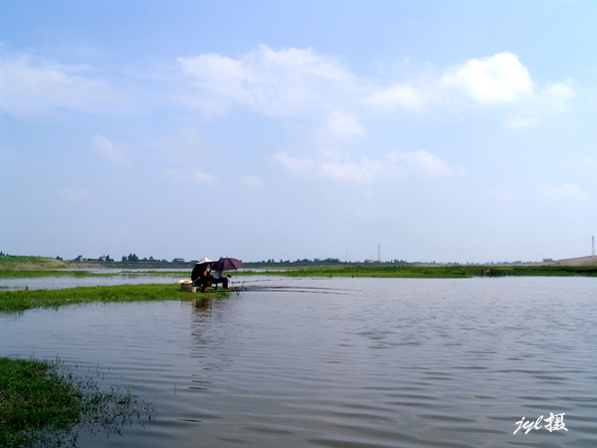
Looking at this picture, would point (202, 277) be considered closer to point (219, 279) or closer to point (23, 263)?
point (219, 279)

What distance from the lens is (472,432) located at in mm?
7449

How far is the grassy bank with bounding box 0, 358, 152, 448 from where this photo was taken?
688 centimetres

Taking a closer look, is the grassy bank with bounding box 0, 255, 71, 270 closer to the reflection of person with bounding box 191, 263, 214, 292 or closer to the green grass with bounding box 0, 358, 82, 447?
the reflection of person with bounding box 191, 263, 214, 292

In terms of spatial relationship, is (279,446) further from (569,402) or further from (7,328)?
(7,328)

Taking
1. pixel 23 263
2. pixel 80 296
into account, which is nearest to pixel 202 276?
pixel 80 296

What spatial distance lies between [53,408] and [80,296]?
23.4m

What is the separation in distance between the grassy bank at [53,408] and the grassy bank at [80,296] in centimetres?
1616

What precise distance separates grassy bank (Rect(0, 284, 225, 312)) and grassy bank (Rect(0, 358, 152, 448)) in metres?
16.2

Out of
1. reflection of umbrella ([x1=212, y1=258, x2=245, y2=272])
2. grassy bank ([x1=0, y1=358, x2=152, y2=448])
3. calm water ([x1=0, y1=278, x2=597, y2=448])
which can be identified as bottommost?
calm water ([x1=0, y1=278, x2=597, y2=448])

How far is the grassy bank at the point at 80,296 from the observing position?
81.9ft

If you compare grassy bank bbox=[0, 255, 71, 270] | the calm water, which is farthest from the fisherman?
grassy bank bbox=[0, 255, 71, 270]

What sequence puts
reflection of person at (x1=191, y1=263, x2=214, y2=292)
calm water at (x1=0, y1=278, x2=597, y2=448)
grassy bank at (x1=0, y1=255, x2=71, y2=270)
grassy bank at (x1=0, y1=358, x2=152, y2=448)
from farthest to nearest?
grassy bank at (x1=0, y1=255, x2=71, y2=270)
reflection of person at (x1=191, y1=263, x2=214, y2=292)
calm water at (x1=0, y1=278, x2=597, y2=448)
grassy bank at (x1=0, y1=358, x2=152, y2=448)

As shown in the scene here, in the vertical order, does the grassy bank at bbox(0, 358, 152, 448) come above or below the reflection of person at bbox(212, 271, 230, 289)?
below

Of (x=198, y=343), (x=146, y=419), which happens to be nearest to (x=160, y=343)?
(x=198, y=343)
